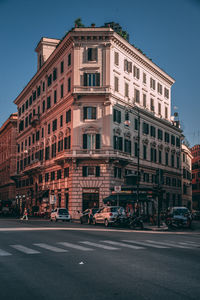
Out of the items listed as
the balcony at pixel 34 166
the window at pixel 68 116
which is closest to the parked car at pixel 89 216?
the window at pixel 68 116

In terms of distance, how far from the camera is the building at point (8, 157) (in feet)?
277

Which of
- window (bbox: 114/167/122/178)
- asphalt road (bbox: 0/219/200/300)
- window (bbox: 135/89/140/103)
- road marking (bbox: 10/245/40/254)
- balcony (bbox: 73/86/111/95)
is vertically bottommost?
road marking (bbox: 10/245/40/254)

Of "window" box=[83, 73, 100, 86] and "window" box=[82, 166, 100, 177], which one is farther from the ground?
"window" box=[83, 73, 100, 86]

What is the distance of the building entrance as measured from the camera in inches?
1780

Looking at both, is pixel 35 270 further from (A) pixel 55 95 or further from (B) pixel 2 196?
(B) pixel 2 196

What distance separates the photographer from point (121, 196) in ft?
133

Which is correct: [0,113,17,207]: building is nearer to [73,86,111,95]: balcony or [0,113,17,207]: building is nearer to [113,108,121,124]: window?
[113,108,121,124]: window

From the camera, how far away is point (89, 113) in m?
46.5

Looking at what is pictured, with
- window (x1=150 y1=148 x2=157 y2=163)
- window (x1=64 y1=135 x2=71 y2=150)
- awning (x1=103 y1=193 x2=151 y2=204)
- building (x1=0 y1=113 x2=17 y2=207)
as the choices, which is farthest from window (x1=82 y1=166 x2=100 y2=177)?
building (x1=0 y1=113 x2=17 y2=207)

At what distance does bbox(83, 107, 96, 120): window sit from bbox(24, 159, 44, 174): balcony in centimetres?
1407

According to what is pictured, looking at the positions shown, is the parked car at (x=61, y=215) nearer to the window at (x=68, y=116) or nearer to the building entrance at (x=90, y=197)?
the building entrance at (x=90, y=197)

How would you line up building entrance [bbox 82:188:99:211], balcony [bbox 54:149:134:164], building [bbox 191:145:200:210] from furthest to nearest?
building [bbox 191:145:200:210]
building entrance [bbox 82:188:99:211]
balcony [bbox 54:149:134:164]

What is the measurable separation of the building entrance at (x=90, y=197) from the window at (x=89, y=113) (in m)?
8.63

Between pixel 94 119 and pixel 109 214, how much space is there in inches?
713
